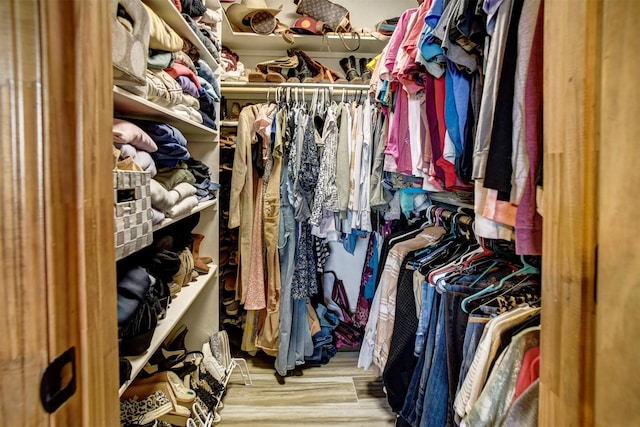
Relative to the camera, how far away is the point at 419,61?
1.16 meters

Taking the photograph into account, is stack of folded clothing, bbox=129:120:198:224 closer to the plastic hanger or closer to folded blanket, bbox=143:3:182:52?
folded blanket, bbox=143:3:182:52

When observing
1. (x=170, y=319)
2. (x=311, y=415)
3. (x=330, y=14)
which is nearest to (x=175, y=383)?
(x=170, y=319)

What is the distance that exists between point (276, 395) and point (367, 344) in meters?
0.70

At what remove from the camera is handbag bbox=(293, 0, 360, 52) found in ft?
7.40

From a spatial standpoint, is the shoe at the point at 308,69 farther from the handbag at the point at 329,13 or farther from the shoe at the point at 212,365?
the shoe at the point at 212,365

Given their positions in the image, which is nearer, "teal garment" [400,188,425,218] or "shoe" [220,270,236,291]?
"teal garment" [400,188,425,218]

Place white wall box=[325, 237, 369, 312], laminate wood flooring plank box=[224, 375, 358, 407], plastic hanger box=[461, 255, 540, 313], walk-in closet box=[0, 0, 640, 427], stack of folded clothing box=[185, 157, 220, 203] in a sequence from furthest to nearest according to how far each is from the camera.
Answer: white wall box=[325, 237, 369, 312]
laminate wood flooring plank box=[224, 375, 358, 407]
stack of folded clothing box=[185, 157, 220, 203]
plastic hanger box=[461, 255, 540, 313]
walk-in closet box=[0, 0, 640, 427]

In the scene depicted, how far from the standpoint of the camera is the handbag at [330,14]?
226 centimetres

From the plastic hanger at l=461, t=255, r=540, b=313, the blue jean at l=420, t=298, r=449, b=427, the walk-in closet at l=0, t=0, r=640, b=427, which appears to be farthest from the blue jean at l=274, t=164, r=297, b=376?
the plastic hanger at l=461, t=255, r=540, b=313

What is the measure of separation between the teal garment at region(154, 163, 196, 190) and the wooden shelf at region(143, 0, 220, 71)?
21.4 inches

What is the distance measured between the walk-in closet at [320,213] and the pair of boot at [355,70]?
24 millimetres

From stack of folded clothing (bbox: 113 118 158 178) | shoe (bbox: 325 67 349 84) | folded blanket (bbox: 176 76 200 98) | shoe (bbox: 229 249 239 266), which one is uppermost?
shoe (bbox: 325 67 349 84)

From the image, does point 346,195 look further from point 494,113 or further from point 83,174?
point 83,174

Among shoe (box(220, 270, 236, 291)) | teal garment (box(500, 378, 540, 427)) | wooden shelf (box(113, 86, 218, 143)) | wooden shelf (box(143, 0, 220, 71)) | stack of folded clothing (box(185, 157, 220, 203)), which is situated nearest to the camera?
teal garment (box(500, 378, 540, 427))
